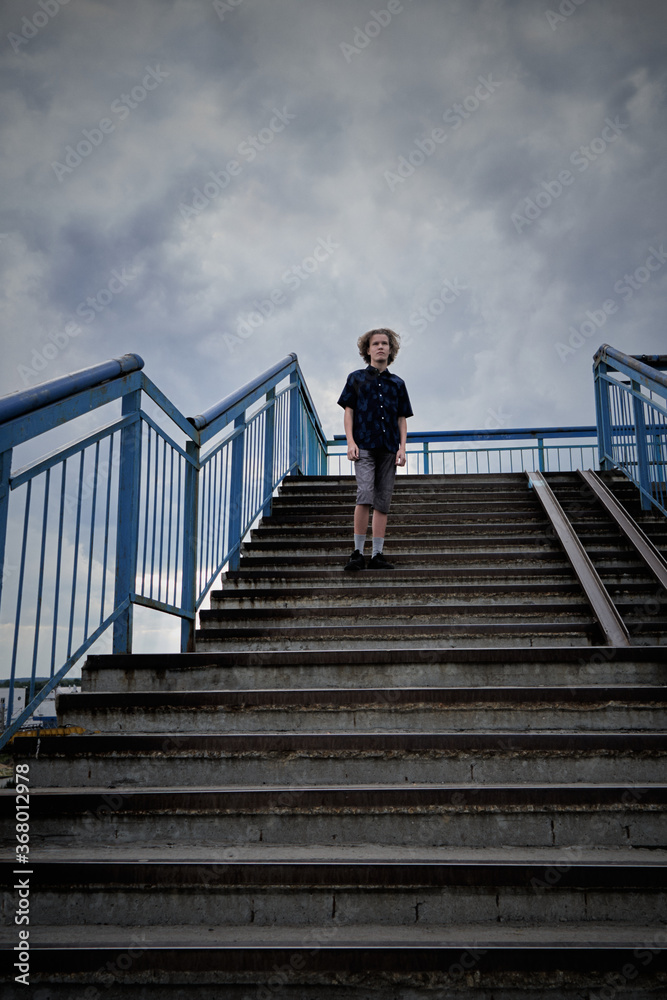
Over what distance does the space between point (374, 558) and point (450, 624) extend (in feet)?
3.16

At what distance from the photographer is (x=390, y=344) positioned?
16.8 ft

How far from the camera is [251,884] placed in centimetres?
211

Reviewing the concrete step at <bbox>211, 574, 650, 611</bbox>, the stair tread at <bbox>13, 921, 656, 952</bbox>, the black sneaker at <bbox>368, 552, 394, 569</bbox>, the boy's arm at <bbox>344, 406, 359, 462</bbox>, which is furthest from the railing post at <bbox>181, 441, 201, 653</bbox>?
the stair tread at <bbox>13, 921, 656, 952</bbox>

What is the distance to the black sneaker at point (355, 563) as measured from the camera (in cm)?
457

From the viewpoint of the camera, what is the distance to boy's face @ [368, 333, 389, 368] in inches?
196

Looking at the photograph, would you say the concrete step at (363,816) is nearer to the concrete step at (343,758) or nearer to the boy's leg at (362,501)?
the concrete step at (343,758)

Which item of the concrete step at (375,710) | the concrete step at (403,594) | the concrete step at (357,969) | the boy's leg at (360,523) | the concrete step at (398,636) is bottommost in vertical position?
the concrete step at (357,969)

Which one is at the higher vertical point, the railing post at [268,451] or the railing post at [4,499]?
the railing post at [268,451]

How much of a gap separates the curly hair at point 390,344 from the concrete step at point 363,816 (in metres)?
3.40

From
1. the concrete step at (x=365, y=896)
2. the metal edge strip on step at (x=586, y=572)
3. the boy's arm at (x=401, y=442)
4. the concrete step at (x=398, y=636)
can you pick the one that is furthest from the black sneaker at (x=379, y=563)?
the concrete step at (x=365, y=896)

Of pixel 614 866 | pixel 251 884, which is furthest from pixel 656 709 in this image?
pixel 251 884

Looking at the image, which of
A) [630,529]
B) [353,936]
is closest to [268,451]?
[630,529]

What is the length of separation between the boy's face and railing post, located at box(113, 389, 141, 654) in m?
2.07

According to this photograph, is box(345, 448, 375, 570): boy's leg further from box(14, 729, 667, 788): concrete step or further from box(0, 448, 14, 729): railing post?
box(0, 448, 14, 729): railing post
